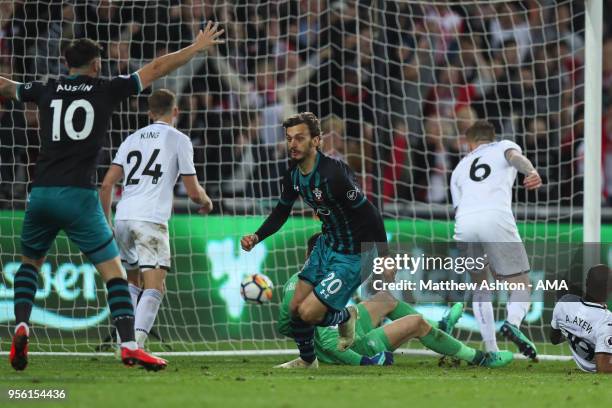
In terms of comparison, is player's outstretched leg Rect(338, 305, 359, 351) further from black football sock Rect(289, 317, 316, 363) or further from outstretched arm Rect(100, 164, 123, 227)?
outstretched arm Rect(100, 164, 123, 227)

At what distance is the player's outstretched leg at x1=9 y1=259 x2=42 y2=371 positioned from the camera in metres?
7.11

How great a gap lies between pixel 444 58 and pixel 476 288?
436cm

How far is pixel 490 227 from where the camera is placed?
9836mm

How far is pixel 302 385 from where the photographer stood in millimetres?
6652

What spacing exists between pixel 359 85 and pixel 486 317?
11.7ft

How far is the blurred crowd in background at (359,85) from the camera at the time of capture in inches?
485

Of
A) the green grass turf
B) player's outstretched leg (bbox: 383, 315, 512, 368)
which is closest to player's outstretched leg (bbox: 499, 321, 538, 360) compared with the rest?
the green grass turf

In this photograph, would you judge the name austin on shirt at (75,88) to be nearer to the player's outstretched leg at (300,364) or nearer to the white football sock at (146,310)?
the white football sock at (146,310)

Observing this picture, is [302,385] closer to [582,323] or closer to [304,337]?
[304,337]

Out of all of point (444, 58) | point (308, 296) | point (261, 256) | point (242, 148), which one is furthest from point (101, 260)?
point (444, 58)

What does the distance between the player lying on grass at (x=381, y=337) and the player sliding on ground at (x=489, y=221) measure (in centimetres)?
98

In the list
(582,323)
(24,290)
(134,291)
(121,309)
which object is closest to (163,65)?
(121,309)

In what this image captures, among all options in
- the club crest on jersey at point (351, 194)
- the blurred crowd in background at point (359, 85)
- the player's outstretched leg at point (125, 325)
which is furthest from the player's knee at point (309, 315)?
the blurred crowd in background at point (359, 85)

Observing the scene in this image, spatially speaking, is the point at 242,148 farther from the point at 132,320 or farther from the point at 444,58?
the point at 132,320
